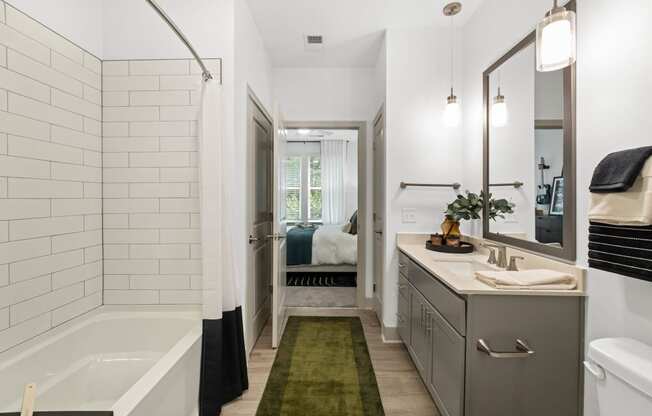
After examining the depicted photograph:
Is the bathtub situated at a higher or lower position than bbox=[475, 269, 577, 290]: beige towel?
lower

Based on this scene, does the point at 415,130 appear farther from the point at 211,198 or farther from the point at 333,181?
the point at 333,181

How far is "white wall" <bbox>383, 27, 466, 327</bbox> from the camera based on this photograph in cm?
261

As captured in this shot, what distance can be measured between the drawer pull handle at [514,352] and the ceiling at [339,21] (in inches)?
90.7

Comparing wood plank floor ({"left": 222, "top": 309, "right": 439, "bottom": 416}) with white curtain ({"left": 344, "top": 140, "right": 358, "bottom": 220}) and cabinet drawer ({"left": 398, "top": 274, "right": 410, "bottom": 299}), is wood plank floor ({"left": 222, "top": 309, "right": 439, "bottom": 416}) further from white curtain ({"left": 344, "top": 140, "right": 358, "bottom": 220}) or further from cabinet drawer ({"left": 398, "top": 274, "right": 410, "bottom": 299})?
white curtain ({"left": 344, "top": 140, "right": 358, "bottom": 220})

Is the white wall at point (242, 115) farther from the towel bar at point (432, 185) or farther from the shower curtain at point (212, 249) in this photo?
the towel bar at point (432, 185)

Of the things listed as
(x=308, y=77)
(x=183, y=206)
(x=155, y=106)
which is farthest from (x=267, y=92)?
(x=183, y=206)

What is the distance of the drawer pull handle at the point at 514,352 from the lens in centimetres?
128

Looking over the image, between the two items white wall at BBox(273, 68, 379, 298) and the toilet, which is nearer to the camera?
the toilet

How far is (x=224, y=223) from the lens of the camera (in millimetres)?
1830

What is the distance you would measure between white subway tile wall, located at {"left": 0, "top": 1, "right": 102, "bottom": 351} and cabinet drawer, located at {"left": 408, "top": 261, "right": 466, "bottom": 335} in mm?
2048

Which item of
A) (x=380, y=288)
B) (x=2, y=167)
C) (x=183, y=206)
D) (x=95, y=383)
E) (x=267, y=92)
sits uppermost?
(x=267, y=92)

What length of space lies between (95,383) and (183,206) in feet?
3.67

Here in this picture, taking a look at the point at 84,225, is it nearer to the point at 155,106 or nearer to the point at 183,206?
the point at 183,206

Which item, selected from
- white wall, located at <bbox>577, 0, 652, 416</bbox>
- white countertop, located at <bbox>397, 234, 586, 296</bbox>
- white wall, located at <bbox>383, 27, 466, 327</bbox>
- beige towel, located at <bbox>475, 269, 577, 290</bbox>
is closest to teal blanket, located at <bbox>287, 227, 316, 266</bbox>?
white wall, located at <bbox>383, 27, 466, 327</bbox>
